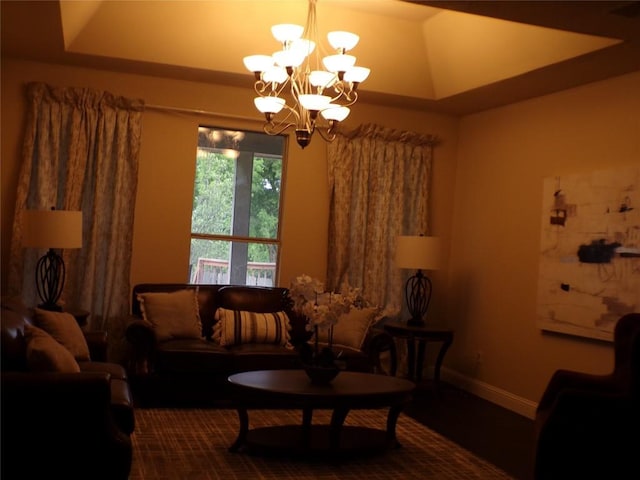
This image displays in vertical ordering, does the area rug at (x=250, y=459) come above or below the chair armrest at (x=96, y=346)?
below

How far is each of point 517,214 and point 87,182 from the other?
3780 mm

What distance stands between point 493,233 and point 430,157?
1074 millimetres

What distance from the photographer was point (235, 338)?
623 cm

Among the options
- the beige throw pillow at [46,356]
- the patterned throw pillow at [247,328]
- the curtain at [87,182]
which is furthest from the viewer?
the curtain at [87,182]

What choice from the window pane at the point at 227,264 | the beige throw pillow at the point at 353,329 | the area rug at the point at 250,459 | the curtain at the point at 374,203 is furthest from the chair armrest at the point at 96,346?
the curtain at the point at 374,203

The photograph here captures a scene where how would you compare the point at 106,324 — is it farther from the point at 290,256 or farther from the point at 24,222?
the point at 290,256

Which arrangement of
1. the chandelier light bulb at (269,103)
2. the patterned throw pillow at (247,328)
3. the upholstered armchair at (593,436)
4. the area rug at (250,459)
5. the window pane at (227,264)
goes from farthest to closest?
the window pane at (227,264)
the patterned throw pillow at (247,328)
the chandelier light bulb at (269,103)
the area rug at (250,459)
the upholstered armchair at (593,436)

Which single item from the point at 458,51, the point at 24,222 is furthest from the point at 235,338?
the point at 458,51

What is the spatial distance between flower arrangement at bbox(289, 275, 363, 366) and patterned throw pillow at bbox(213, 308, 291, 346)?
4.86 ft

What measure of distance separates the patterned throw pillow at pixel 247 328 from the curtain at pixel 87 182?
0.94 metres

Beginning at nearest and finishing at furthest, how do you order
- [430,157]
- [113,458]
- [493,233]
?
[113,458]
[493,233]
[430,157]

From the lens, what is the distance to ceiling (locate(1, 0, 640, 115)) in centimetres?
555

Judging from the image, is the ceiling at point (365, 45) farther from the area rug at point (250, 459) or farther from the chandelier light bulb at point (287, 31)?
the area rug at point (250, 459)

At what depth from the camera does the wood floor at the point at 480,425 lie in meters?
4.94
